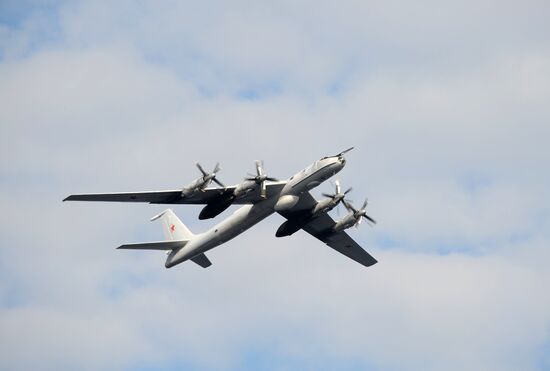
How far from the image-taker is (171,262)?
238 feet

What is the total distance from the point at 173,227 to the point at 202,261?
398 cm

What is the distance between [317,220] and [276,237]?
3780 millimetres

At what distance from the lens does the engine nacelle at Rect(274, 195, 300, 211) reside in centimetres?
6606

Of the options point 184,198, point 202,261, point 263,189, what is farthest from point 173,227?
point 263,189

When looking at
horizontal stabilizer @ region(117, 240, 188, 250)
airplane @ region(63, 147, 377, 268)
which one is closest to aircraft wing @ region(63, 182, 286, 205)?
airplane @ region(63, 147, 377, 268)

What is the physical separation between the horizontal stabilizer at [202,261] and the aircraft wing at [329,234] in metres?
8.00

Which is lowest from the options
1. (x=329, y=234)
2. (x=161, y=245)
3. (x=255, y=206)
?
(x=161, y=245)

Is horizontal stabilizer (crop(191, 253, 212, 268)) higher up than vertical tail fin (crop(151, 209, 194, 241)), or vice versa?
vertical tail fin (crop(151, 209, 194, 241))

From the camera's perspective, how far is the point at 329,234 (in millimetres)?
74562

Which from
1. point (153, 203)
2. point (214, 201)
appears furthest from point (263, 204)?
point (153, 203)

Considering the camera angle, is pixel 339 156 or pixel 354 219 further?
pixel 354 219

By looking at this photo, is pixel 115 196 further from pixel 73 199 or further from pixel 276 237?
pixel 276 237

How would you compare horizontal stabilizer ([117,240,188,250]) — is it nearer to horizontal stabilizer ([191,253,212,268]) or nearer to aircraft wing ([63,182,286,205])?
horizontal stabilizer ([191,253,212,268])

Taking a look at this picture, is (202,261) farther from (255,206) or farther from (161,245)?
(255,206)
